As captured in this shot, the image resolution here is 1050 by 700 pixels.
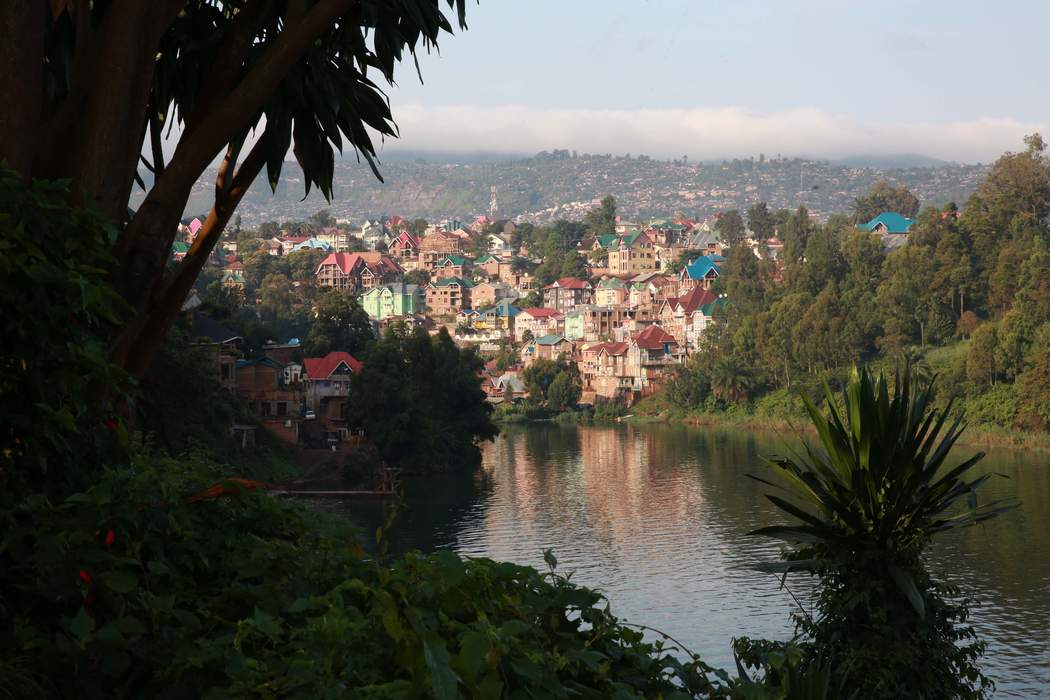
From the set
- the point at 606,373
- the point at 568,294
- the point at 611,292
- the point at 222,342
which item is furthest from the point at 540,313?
the point at 222,342

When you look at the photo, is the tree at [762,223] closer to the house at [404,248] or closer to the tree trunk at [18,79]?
the house at [404,248]

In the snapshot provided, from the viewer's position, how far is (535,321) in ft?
264

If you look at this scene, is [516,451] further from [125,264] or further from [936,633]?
[125,264]

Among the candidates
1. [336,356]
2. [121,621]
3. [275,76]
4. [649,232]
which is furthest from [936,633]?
[649,232]

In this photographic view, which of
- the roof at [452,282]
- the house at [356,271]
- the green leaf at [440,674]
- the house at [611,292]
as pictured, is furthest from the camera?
the house at [356,271]

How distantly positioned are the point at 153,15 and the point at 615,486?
28.6m

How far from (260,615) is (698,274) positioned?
255 ft

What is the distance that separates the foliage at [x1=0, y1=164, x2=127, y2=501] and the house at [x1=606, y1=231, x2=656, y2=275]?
94.0m

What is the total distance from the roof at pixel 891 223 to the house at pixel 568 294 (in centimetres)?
1919

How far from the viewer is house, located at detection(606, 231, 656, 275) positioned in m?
96.9

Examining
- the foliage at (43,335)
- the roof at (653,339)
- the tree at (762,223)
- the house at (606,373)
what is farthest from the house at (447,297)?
the foliage at (43,335)

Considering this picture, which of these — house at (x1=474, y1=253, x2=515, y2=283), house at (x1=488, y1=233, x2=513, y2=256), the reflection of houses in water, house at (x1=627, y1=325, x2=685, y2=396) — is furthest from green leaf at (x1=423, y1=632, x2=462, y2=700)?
house at (x1=488, y1=233, x2=513, y2=256)

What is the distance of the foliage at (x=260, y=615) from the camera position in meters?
1.90

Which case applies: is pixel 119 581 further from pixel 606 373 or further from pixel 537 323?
pixel 537 323
